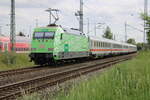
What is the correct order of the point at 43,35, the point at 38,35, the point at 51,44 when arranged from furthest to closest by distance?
1. the point at 38,35
2. the point at 43,35
3. the point at 51,44

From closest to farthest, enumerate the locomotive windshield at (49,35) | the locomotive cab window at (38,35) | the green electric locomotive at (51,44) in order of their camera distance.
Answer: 1. the green electric locomotive at (51,44)
2. the locomotive windshield at (49,35)
3. the locomotive cab window at (38,35)

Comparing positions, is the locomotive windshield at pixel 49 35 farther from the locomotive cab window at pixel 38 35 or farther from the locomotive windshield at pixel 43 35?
the locomotive cab window at pixel 38 35

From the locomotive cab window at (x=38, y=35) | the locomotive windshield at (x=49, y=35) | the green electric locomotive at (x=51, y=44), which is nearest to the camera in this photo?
the green electric locomotive at (x=51, y=44)

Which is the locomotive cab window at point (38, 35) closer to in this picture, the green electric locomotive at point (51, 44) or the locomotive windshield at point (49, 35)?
the green electric locomotive at point (51, 44)

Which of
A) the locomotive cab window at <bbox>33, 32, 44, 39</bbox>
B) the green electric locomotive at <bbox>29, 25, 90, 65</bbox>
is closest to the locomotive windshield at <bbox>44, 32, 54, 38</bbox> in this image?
the green electric locomotive at <bbox>29, 25, 90, 65</bbox>

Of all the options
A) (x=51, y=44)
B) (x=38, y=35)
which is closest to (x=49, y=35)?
(x=51, y=44)

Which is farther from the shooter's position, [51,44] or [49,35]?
[49,35]

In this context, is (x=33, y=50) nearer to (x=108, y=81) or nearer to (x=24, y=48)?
(x=108, y=81)

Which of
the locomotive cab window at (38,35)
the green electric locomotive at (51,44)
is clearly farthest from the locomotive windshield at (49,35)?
the locomotive cab window at (38,35)

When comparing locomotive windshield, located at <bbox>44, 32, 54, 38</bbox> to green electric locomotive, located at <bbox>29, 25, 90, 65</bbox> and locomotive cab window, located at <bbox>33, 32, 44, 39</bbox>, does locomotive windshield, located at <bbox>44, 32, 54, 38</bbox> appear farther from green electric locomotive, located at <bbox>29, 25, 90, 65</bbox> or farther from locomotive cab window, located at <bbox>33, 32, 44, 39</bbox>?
locomotive cab window, located at <bbox>33, 32, 44, 39</bbox>

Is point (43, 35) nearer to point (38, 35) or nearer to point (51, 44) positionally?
point (38, 35)

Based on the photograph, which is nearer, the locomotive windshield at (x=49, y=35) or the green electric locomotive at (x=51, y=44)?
the green electric locomotive at (x=51, y=44)

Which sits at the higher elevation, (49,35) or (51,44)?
(49,35)

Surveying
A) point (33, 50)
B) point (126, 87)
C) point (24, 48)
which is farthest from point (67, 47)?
point (24, 48)
